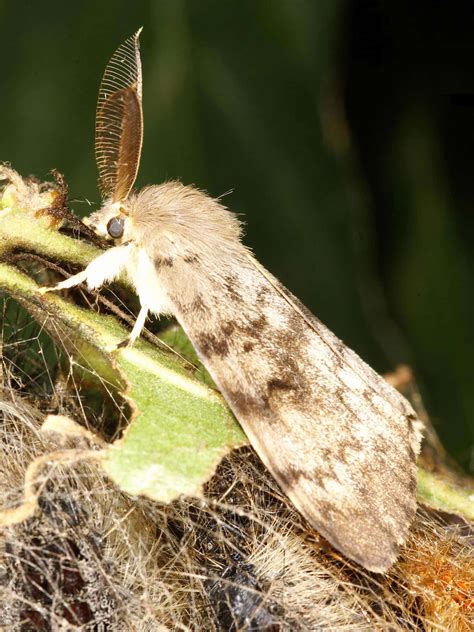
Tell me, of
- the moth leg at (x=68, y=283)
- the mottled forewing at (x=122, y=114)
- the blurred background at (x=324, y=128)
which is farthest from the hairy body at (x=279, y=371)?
the blurred background at (x=324, y=128)

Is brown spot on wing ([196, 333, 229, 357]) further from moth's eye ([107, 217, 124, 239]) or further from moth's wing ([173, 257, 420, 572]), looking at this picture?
moth's eye ([107, 217, 124, 239])

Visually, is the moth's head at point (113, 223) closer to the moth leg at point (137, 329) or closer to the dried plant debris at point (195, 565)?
the moth leg at point (137, 329)

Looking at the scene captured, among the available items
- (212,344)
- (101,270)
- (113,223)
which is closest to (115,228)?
(113,223)

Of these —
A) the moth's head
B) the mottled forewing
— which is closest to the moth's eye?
the moth's head

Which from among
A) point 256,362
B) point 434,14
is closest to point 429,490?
point 256,362

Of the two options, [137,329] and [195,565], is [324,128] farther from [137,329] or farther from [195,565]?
[195,565]

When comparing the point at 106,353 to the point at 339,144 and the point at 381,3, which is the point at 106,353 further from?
the point at 381,3
